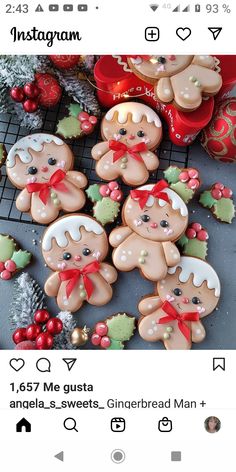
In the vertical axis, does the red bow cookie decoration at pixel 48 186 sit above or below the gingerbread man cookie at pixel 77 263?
above

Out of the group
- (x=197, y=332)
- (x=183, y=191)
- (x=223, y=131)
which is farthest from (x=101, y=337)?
(x=223, y=131)

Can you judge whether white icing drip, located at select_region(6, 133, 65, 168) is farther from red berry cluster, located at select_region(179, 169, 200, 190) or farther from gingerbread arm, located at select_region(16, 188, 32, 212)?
red berry cluster, located at select_region(179, 169, 200, 190)

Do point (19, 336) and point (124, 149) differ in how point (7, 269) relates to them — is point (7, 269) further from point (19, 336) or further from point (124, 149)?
point (124, 149)
